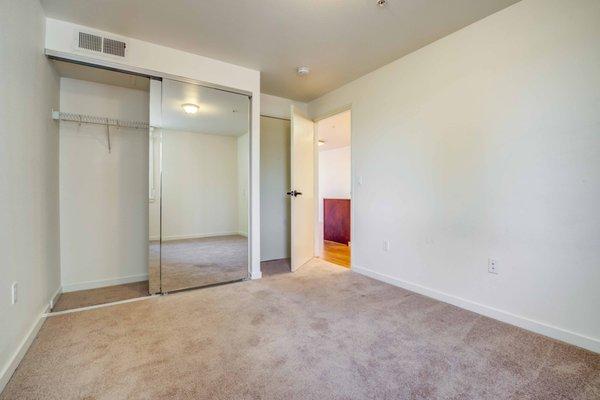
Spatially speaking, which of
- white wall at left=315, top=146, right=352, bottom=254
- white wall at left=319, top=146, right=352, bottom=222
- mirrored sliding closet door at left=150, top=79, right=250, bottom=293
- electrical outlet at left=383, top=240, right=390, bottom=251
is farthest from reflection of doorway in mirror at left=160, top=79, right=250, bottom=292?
white wall at left=319, top=146, right=352, bottom=222

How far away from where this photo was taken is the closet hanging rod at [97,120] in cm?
268

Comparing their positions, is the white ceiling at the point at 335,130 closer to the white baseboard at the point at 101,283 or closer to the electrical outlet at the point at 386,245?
the electrical outlet at the point at 386,245

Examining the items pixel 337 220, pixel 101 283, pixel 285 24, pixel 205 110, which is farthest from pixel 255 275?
pixel 337 220

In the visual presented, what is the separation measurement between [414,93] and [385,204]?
1.19 metres

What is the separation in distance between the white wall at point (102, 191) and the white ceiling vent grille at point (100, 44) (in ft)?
2.23

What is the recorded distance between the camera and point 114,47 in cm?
242

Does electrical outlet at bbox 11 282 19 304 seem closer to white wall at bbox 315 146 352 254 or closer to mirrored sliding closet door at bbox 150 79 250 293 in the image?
mirrored sliding closet door at bbox 150 79 250 293

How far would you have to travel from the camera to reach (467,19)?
224 cm

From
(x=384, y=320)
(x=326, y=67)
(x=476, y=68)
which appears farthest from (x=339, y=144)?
(x=384, y=320)

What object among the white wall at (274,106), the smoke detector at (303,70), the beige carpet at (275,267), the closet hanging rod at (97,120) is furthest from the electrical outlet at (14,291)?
the white wall at (274,106)

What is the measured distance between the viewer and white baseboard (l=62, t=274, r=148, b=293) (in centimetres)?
282

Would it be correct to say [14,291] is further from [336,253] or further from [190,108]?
[336,253]

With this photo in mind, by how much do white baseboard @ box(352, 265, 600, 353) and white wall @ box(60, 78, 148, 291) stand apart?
9.83ft

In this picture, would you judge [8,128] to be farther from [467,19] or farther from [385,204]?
[467,19]
